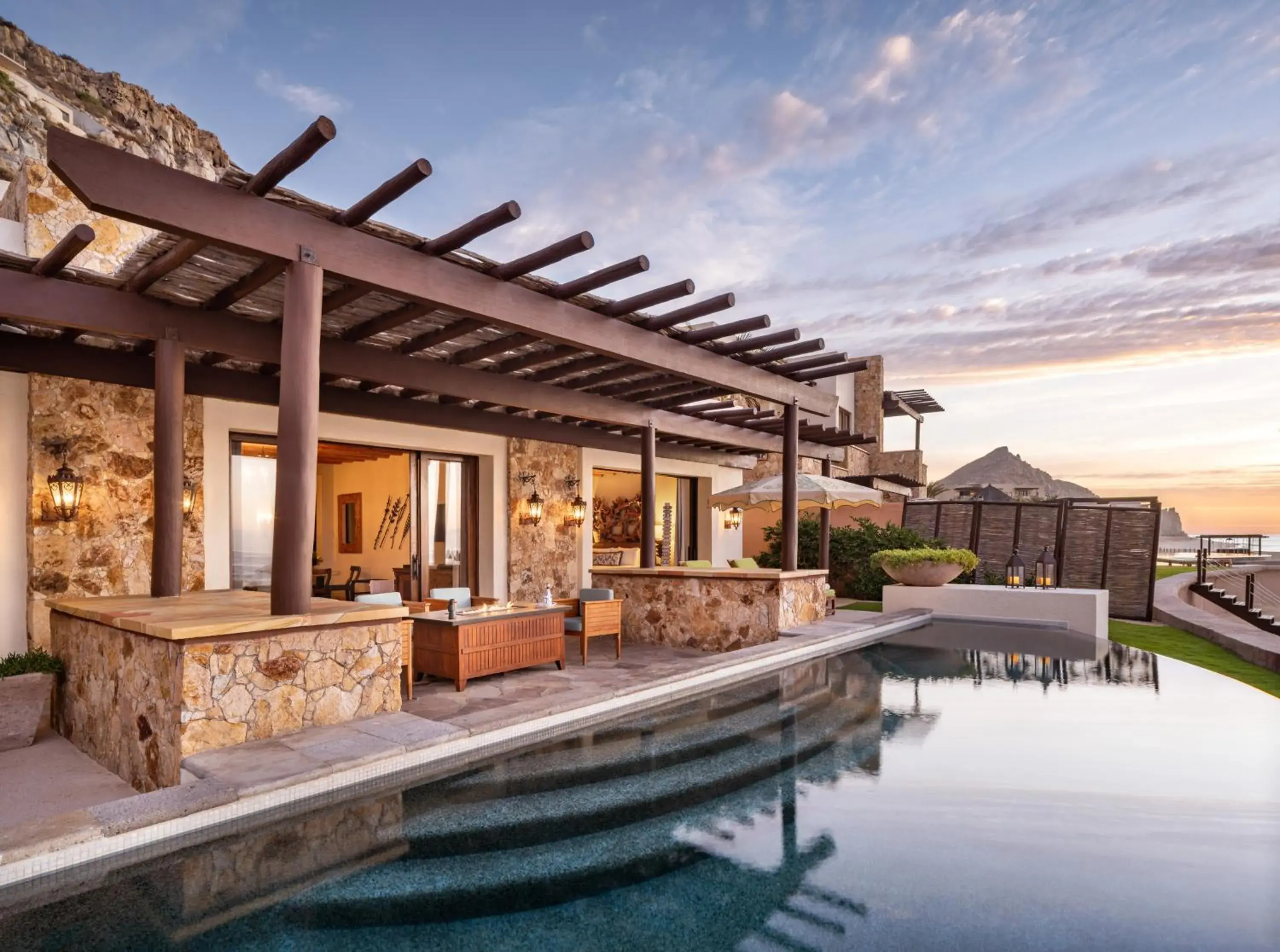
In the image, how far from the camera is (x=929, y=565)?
12430 millimetres

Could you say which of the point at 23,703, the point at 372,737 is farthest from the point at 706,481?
the point at 23,703

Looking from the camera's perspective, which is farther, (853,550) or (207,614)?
(853,550)

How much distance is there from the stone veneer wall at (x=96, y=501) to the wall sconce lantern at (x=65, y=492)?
0.31 feet

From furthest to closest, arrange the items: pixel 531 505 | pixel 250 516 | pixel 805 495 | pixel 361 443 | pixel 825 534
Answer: pixel 825 534 → pixel 531 505 → pixel 805 495 → pixel 361 443 → pixel 250 516

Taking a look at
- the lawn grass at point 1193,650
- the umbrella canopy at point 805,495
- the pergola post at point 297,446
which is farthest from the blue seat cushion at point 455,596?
the lawn grass at point 1193,650

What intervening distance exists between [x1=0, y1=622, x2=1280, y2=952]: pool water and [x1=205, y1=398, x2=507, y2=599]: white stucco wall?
5.34 metres

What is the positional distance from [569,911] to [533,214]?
15193mm

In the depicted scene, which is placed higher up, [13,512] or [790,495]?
[790,495]

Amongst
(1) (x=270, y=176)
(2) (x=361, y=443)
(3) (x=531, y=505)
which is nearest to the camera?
(1) (x=270, y=176)

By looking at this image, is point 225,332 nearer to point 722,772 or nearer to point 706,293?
point 722,772

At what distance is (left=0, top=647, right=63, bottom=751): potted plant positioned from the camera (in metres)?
5.34

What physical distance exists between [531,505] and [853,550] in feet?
25.4

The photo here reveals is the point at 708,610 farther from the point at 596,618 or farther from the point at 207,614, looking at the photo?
the point at 207,614

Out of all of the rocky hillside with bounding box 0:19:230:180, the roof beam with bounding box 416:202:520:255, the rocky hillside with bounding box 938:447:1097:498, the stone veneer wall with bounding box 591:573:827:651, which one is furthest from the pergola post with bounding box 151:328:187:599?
the rocky hillside with bounding box 938:447:1097:498
